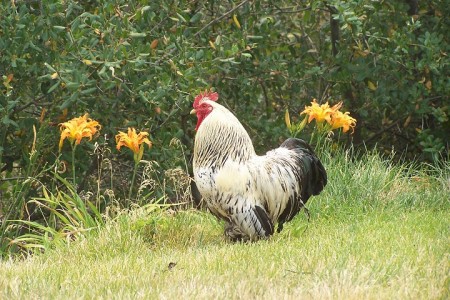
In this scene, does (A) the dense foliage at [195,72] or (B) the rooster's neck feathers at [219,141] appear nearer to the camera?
(B) the rooster's neck feathers at [219,141]

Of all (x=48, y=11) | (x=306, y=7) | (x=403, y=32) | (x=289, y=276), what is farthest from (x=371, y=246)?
(x=306, y=7)

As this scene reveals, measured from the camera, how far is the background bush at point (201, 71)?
8.52 metres

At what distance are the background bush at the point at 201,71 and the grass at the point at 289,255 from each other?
1177 millimetres

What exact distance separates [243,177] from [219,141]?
12.3 inches

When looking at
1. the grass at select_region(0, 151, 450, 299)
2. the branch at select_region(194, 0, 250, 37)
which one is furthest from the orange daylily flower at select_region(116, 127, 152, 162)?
the branch at select_region(194, 0, 250, 37)

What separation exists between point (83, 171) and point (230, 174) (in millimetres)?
2496

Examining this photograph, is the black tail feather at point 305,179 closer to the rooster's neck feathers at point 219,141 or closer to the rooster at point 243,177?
the rooster at point 243,177

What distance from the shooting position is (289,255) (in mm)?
6590

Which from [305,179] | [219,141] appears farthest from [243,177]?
[305,179]

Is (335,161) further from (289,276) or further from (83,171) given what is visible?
(289,276)

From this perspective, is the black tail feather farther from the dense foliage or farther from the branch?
the branch

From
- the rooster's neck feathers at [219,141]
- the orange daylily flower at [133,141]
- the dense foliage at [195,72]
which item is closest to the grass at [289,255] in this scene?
the orange daylily flower at [133,141]

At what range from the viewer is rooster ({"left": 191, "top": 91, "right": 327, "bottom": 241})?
7.43 m

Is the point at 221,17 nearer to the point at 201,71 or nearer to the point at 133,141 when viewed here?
the point at 201,71
